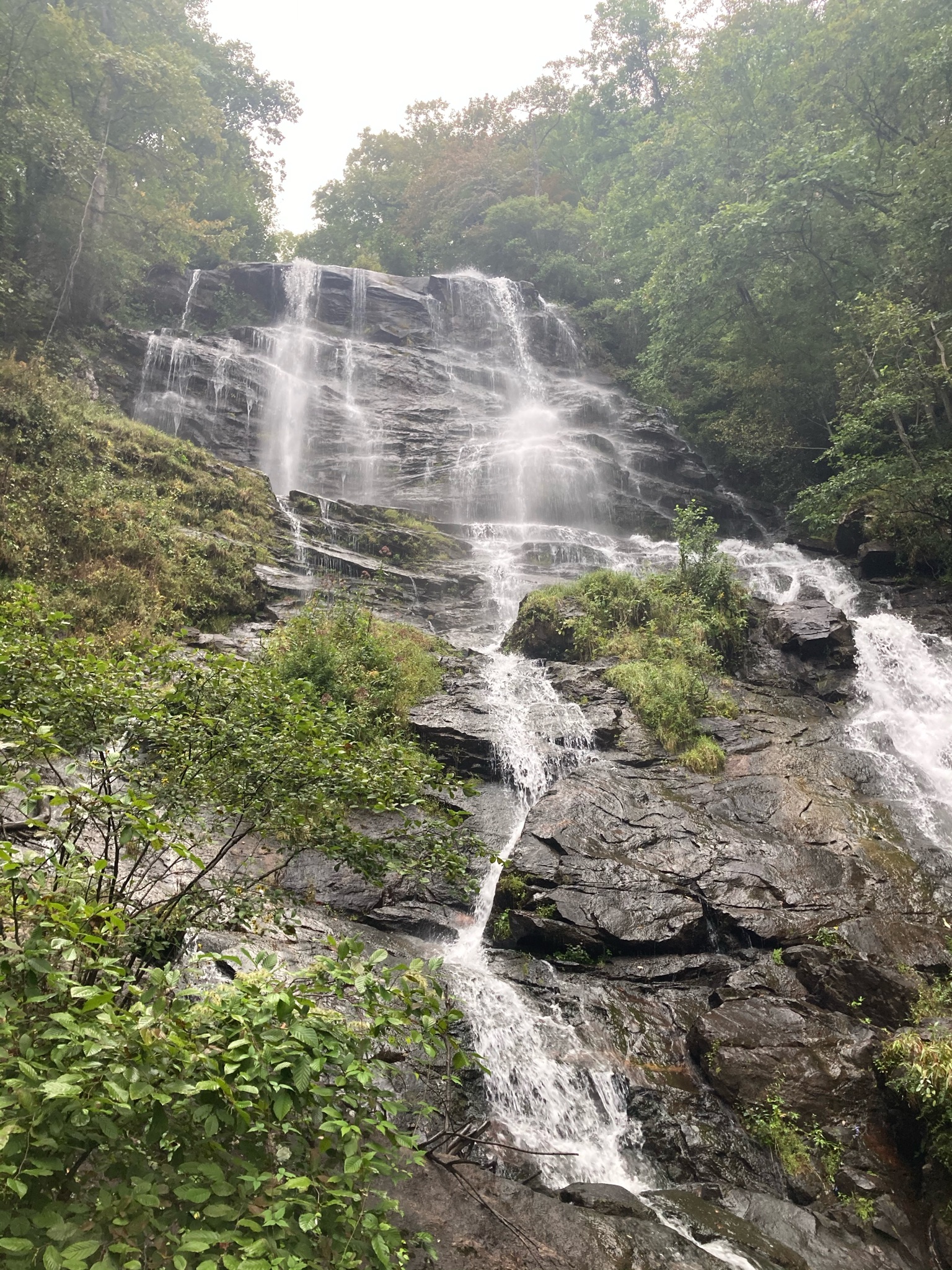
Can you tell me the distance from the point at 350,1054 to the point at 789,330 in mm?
A: 24015

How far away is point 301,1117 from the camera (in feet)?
8.09

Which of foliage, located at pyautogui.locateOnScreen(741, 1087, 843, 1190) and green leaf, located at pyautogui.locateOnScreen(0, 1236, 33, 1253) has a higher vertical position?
green leaf, located at pyautogui.locateOnScreen(0, 1236, 33, 1253)

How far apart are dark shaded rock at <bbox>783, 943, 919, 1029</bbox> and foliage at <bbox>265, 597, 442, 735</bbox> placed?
19.6 ft

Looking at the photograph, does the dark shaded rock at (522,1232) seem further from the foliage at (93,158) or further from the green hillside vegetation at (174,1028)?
the foliage at (93,158)

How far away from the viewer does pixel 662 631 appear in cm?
1429

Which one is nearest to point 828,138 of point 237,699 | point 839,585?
point 839,585

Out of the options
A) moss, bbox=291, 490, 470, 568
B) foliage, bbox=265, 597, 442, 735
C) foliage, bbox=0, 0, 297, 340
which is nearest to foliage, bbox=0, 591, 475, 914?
foliage, bbox=265, 597, 442, 735

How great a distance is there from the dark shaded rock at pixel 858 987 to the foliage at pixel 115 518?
33.8ft

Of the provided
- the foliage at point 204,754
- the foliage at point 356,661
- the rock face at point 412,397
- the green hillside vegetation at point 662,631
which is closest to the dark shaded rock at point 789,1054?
the foliage at point 204,754

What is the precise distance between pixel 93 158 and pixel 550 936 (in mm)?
24333

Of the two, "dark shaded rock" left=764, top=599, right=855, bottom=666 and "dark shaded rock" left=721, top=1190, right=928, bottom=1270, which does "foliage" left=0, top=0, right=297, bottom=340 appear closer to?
"dark shaded rock" left=764, top=599, right=855, bottom=666

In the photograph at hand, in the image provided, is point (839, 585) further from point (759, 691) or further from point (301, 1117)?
point (301, 1117)

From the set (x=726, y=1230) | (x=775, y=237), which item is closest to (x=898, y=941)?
(x=726, y=1230)

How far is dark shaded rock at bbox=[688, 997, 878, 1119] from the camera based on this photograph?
238 inches
